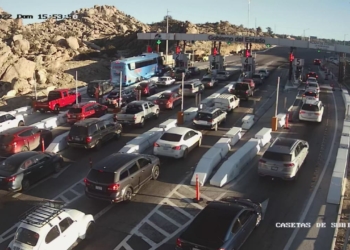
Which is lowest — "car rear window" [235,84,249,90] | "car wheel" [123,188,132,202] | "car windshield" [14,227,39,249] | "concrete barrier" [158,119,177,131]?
"car wheel" [123,188,132,202]

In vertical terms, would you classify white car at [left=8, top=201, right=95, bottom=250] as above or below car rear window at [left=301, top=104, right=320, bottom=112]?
below

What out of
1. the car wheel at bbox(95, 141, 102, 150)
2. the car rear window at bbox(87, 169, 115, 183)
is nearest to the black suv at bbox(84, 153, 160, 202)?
the car rear window at bbox(87, 169, 115, 183)

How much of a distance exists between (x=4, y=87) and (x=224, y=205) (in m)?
36.7

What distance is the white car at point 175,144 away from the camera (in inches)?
763

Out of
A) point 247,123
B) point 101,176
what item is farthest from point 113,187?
point 247,123

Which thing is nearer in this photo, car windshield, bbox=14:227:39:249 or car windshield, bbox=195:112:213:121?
car windshield, bbox=14:227:39:249

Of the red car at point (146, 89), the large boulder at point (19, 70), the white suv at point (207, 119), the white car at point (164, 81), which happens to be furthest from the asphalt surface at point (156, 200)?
the large boulder at point (19, 70)

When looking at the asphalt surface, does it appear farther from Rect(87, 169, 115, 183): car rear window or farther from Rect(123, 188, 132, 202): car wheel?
Rect(87, 169, 115, 183): car rear window

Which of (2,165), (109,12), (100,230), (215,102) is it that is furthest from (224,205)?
(109,12)

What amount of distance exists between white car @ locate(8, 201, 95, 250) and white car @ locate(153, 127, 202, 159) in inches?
301

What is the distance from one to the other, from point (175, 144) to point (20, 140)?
8.27 m

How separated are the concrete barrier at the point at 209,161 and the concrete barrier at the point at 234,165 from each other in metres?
0.46

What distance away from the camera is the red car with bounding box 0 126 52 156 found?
1992 cm

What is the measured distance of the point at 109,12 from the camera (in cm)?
16100
